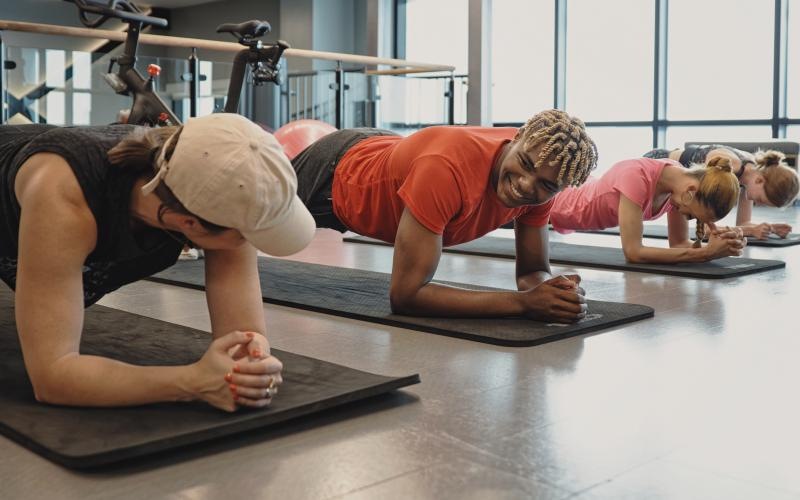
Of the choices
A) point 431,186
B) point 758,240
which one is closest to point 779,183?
point 758,240

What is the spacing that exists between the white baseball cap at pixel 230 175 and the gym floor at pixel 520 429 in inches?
15.6

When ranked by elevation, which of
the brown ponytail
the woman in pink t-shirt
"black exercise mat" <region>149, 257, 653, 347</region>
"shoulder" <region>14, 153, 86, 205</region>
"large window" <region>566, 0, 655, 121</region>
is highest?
"large window" <region>566, 0, 655, 121</region>

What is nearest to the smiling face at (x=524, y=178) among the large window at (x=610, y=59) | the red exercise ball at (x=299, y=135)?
the red exercise ball at (x=299, y=135)

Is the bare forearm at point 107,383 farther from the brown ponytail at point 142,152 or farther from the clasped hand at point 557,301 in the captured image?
the clasped hand at point 557,301

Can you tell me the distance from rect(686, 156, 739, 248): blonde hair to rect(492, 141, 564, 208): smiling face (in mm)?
1280

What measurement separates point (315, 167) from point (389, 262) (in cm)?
100

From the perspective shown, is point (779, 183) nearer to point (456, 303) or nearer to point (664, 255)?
point (664, 255)

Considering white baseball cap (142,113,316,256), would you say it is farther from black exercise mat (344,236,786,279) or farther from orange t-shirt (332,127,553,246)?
black exercise mat (344,236,786,279)

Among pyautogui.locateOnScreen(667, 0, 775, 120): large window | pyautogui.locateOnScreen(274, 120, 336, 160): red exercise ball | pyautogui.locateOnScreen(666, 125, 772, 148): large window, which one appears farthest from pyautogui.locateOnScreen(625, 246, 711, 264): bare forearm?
pyautogui.locateOnScreen(667, 0, 775, 120): large window

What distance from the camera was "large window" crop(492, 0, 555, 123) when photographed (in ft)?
34.8

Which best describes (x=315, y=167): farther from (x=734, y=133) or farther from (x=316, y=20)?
(x=316, y=20)

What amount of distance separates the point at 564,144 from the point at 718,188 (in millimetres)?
1361

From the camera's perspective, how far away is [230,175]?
135cm

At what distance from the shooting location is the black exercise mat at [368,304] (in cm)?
243
